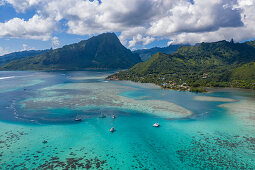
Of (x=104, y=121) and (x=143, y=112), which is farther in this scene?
(x=143, y=112)

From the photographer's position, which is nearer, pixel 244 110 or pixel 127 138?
pixel 127 138

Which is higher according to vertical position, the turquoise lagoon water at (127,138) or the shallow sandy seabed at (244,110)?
the shallow sandy seabed at (244,110)

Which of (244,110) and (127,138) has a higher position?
(244,110)

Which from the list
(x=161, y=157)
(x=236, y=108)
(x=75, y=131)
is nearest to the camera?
(x=161, y=157)

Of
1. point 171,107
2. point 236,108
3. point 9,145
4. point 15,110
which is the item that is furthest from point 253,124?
point 15,110

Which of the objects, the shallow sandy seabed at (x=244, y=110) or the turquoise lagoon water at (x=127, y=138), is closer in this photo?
the turquoise lagoon water at (x=127, y=138)

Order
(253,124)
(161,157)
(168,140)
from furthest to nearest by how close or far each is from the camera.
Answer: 1. (253,124)
2. (168,140)
3. (161,157)

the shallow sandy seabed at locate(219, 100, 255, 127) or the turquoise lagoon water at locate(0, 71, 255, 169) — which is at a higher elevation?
the shallow sandy seabed at locate(219, 100, 255, 127)

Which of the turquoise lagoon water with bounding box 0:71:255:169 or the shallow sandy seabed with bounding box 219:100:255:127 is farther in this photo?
the shallow sandy seabed with bounding box 219:100:255:127

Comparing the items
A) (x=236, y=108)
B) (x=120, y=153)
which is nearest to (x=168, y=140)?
(x=120, y=153)

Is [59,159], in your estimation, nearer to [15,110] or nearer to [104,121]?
[104,121]
